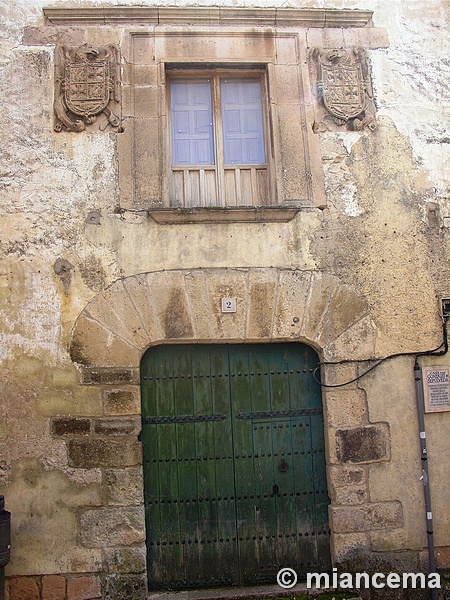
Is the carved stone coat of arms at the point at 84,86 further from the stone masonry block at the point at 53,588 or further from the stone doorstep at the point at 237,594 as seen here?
the stone doorstep at the point at 237,594

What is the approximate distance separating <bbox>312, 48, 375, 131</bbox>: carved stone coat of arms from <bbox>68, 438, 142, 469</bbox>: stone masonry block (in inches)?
116

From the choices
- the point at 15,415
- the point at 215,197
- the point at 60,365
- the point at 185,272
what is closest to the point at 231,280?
the point at 185,272

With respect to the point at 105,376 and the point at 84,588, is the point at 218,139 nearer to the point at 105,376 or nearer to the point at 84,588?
the point at 105,376

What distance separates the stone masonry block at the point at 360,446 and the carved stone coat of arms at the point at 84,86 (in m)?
3.03

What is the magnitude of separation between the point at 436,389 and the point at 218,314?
70.4 inches

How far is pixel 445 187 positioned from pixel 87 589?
4.15 m

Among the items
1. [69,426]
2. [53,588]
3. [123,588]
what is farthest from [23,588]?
[69,426]

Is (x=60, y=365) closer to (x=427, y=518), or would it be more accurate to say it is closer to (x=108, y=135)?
(x=108, y=135)

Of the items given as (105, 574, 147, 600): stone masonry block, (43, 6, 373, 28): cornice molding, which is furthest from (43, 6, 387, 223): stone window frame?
(105, 574, 147, 600): stone masonry block

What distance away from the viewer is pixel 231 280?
4.88m

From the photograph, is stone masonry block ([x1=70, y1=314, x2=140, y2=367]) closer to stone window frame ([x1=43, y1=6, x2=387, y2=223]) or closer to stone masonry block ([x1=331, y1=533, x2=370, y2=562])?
stone window frame ([x1=43, y1=6, x2=387, y2=223])

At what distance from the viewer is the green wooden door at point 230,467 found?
4.79 meters

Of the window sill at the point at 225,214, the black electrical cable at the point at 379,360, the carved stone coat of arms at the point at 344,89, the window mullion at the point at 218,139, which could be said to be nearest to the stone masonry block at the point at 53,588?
the black electrical cable at the point at 379,360

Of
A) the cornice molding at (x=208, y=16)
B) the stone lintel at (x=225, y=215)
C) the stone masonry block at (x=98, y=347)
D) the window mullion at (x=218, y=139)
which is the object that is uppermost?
the cornice molding at (x=208, y=16)
